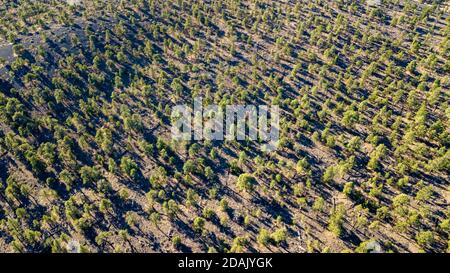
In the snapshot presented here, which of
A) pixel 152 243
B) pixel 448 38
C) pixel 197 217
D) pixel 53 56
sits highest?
pixel 448 38

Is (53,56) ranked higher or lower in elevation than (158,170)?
higher

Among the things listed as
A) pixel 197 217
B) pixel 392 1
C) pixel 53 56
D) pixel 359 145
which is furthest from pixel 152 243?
pixel 392 1

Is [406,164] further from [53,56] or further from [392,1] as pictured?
[53,56]

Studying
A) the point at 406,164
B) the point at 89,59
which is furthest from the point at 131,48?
the point at 406,164

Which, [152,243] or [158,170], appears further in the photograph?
[158,170]

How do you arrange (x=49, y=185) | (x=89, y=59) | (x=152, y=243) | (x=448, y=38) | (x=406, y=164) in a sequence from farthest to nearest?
(x=448, y=38), (x=89, y=59), (x=406, y=164), (x=49, y=185), (x=152, y=243)

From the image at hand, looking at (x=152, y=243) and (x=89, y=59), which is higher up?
(x=89, y=59)

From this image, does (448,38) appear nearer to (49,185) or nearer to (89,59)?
(89,59)

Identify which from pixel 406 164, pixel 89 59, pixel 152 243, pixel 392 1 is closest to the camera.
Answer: pixel 152 243

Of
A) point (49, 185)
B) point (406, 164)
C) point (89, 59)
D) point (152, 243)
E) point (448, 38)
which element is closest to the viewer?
point (152, 243)
